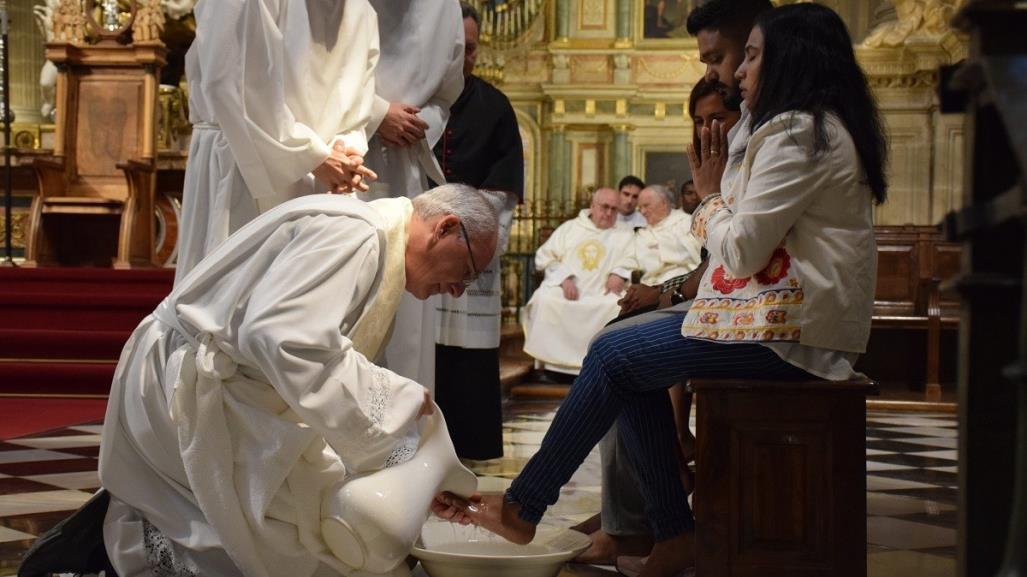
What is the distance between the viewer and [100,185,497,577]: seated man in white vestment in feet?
8.33

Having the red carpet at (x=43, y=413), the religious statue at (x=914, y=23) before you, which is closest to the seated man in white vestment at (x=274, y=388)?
the red carpet at (x=43, y=413)

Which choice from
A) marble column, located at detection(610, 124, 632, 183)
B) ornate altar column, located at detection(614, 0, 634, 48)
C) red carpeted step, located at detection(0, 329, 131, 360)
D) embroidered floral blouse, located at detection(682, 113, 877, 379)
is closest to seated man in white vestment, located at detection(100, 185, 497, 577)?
embroidered floral blouse, located at detection(682, 113, 877, 379)

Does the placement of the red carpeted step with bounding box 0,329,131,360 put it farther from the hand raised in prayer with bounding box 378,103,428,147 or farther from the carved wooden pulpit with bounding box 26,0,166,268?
the hand raised in prayer with bounding box 378,103,428,147

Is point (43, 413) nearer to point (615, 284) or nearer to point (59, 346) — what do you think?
point (59, 346)

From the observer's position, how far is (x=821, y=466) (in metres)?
2.90

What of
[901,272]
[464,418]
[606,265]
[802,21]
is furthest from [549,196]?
[802,21]

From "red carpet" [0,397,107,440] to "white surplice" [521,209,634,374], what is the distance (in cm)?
369

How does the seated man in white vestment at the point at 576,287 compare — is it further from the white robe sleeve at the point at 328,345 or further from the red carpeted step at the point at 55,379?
the white robe sleeve at the point at 328,345

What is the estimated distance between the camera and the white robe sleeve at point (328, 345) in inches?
97.7

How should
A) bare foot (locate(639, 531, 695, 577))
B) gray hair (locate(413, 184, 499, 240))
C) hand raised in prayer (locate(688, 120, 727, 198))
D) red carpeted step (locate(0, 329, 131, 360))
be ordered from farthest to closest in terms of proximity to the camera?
red carpeted step (locate(0, 329, 131, 360)) < hand raised in prayer (locate(688, 120, 727, 198)) < bare foot (locate(639, 531, 695, 577)) < gray hair (locate(413, 184, 499, 240))

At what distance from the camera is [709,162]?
333cm

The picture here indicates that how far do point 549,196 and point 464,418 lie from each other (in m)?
14.0

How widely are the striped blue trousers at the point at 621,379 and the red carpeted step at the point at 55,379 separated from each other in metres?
4.97

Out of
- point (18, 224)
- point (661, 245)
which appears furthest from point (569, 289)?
point (18, 224)
